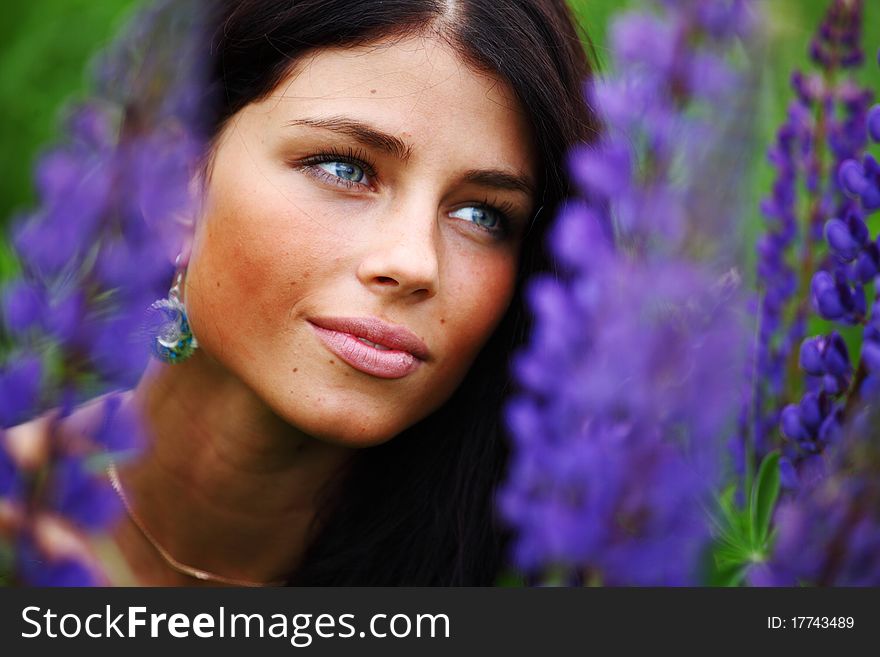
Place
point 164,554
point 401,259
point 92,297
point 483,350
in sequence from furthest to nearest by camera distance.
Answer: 1. point 164,554
2. point 483,350
3. point 401,259
4. point 92,297

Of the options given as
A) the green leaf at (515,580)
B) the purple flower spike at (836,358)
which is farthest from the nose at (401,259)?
the purple flower spike at (836,358)

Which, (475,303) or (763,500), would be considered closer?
(763,500)

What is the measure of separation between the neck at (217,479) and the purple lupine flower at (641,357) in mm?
914

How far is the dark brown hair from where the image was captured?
1.55 m

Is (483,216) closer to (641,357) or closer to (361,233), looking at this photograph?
(361,233)

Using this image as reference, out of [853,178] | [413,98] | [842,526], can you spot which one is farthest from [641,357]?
[413,98]

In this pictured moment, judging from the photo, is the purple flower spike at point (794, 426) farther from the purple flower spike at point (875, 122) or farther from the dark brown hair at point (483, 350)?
the dark brown hair at point (483, 350)

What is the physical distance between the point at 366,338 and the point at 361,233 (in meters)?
0.15

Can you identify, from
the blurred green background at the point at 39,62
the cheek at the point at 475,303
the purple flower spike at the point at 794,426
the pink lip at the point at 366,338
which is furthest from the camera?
the blurred green background at the point at 39,62

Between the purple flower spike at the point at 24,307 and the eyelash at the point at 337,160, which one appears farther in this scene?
the eyelash at the point at 337,160

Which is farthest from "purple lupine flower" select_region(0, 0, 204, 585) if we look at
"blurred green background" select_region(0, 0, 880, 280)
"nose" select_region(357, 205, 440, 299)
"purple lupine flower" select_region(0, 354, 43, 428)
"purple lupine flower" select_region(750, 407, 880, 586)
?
"blurred green background" select_region(0, 0, 880, 280)

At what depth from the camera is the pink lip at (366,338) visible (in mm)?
1390

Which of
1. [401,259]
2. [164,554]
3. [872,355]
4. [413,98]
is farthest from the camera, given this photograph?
[164,554]

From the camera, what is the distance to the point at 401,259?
51.9 inches
